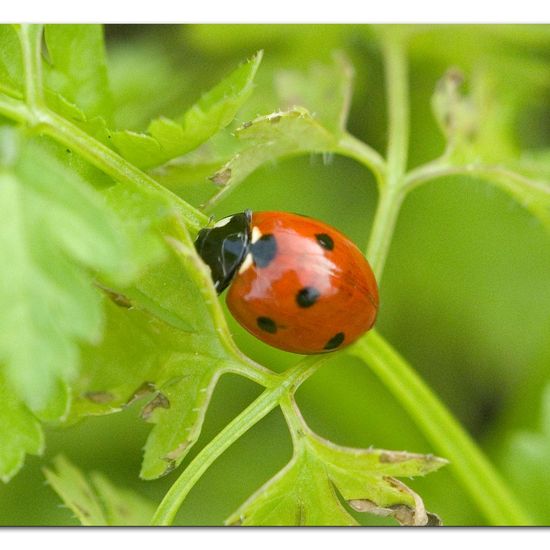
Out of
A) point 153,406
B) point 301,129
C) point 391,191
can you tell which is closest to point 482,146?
point 391,191

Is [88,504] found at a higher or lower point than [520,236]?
lower

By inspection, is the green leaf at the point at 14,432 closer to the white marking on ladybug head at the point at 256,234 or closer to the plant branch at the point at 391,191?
the white marking on ladybug head at the point at 256,234

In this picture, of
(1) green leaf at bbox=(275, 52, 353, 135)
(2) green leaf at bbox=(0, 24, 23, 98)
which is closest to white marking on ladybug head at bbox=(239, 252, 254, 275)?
(1) green leaf at bbox=(275, 52, 353, 135)

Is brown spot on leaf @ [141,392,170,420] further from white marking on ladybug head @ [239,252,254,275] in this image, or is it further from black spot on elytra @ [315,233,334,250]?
black spot on elytra @ [315,233,334,250]

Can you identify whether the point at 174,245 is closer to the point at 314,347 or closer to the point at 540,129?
the point at 314,347

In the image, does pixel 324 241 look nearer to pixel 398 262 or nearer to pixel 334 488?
pixel 334 488
